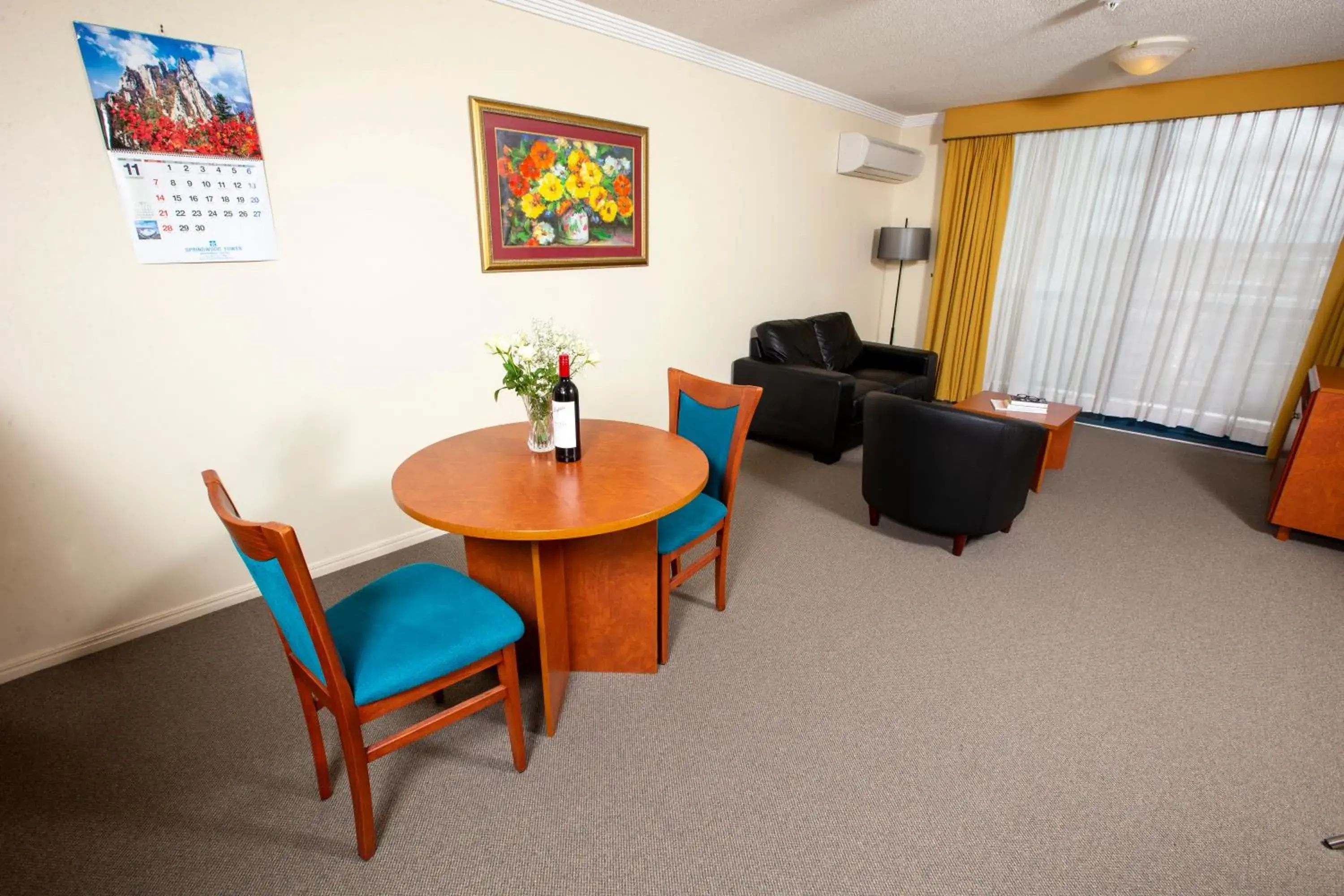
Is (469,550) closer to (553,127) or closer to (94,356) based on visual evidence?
(94,356)

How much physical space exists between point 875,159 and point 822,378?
2.07 metres

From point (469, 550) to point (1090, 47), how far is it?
413 centimetres

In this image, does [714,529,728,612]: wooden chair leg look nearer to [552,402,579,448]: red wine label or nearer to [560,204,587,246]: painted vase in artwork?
[552,402,579,448]: red wine label

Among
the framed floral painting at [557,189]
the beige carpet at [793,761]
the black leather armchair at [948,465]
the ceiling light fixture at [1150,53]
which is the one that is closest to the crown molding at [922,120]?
the ceiling light fixture at [1150,53]

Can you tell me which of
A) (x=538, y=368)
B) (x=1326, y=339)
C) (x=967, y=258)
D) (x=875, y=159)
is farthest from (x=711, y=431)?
(x=1326, y=339)

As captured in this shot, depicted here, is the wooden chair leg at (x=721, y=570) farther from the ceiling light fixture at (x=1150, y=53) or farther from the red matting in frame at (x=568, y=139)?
the ceiling light fixture at (x=1150, y=53)

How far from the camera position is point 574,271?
3.22m

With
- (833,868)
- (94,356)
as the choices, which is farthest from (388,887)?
(94,356)

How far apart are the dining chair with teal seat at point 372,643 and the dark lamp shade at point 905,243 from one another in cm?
466

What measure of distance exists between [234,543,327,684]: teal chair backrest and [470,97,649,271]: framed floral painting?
193 cm

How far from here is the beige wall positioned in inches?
74.2

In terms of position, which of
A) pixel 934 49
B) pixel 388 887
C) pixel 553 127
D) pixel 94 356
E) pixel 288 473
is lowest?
pixel 388 887

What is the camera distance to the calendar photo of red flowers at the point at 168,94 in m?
1.87

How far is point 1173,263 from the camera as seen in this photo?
14.4ft
